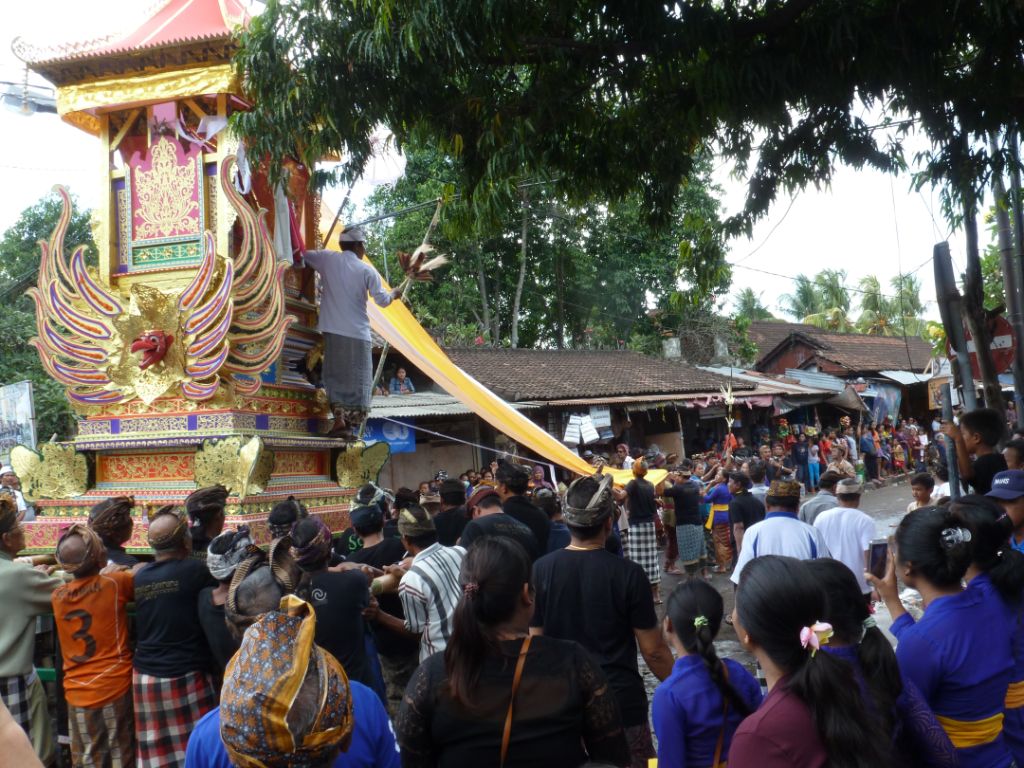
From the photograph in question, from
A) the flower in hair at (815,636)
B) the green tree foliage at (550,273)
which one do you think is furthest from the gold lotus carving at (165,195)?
the green tree foliage at (550,273)

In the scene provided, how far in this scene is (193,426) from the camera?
682cm

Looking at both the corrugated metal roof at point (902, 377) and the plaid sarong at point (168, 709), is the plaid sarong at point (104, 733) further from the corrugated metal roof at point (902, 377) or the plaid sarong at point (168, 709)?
the corrugated metal roof at point (902, 377)

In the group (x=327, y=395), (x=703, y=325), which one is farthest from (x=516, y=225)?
(x=327, y=395)

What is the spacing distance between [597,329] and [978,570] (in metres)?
25.7

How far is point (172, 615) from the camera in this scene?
410cm

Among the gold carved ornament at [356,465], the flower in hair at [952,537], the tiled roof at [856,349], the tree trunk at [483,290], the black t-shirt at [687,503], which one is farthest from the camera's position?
the tiled roof at [856,349]

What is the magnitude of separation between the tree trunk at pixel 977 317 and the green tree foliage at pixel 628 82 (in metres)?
1.52

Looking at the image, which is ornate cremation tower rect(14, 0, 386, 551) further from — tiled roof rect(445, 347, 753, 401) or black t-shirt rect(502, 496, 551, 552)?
tiled roof rect(445, 347, 753, 401)

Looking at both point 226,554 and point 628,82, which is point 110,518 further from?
point 628,82

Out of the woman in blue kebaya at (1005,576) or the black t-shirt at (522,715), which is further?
the woman in blue kebaya at (1005,576)

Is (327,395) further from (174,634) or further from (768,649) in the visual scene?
(768,649)

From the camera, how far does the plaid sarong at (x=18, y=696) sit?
14.1 feet

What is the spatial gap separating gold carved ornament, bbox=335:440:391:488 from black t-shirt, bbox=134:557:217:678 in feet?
12.3

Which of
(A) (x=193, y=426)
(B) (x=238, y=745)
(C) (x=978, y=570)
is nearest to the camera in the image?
(B) (x=238, y=745)
